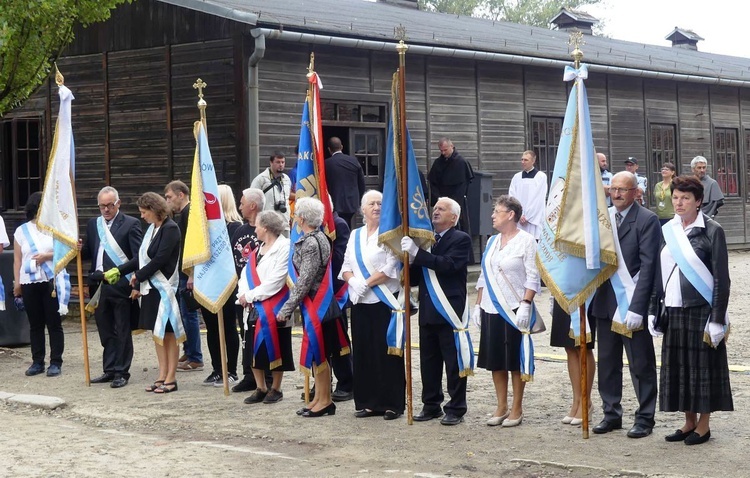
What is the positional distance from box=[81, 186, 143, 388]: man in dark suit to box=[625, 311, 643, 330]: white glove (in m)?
4.93

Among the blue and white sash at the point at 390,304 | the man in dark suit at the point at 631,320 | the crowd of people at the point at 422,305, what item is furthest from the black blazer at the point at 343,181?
the man in dark suit at the point at 631,320

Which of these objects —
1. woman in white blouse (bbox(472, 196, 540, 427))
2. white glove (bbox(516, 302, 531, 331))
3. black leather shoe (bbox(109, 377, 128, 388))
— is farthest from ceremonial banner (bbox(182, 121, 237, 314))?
white glove (bbox(516, 302, 531, 331))

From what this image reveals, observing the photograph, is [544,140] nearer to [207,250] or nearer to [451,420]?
[207,250]

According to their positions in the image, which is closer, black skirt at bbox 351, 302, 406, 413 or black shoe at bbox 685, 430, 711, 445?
black shoe at bbox 685, 430, 711, 445

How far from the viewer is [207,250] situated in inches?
405

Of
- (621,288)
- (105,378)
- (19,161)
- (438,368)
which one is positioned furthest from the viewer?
(19,161)

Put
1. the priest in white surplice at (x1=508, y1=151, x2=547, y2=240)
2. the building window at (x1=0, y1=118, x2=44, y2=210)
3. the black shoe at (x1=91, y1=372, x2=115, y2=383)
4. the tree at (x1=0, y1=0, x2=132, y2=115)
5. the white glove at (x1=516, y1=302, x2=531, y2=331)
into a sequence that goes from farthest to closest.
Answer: the building window at (x1=0, y1=118, x2=44, y2=210), the priest in white surplice at (x1=508, y1=151, x2=547, y2=240), the tree at (x1=0, y1=0, x2=132, y2=115), the black shoe at (x1=91, y1=372, x2=115, y2=383), the white glove at (x1=516, y1=302, x2=531, y2=331)

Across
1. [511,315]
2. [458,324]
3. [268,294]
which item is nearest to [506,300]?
[511,315]

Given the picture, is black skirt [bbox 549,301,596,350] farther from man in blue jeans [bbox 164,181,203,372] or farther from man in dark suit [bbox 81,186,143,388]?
man in dark suit [bbox 81,186,143,388]

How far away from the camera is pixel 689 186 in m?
7.60

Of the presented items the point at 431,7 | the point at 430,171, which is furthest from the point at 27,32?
the point at 431,7

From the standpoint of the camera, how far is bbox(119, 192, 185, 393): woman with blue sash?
10.5m

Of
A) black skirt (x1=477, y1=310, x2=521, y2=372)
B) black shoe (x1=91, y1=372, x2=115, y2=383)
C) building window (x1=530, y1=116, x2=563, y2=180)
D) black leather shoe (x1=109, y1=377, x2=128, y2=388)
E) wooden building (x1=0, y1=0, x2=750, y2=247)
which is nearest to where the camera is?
black skirt (x1=477, y1=310, x2=521, y2=372)

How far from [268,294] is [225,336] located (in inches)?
69.4
